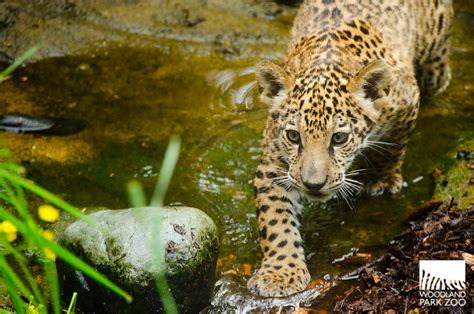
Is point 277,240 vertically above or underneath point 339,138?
underneath

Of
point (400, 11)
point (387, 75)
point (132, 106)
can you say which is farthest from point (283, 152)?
point (132, 106)

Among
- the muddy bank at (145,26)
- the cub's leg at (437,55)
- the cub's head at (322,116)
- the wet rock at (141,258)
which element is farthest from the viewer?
the muddy bank at (145,26)

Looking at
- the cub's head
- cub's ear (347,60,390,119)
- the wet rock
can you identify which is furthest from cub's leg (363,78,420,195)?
the wet rock

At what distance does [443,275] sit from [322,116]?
187cm

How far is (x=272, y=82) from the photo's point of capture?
8.03 m

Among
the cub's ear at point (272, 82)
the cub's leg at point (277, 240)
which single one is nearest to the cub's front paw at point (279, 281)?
the cub's leg at point (277, 240)

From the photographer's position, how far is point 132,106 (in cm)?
1109

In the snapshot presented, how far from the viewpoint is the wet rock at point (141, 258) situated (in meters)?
7.02

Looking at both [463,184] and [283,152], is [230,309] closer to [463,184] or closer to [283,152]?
[283,152]

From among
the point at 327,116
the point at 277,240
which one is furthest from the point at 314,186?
the point at 277,240

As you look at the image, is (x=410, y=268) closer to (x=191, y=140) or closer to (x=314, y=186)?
(x=314, y=186)

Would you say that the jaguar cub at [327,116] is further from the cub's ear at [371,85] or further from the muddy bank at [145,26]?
the muddy bank at [145,26]

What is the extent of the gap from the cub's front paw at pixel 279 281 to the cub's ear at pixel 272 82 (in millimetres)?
1694

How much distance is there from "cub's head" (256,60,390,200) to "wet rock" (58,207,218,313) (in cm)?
113
